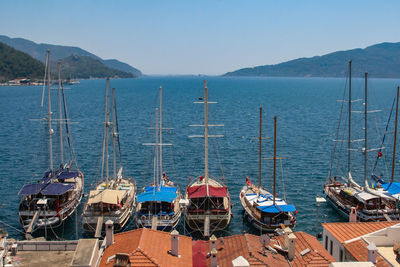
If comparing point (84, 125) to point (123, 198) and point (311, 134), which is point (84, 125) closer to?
point (311, 134)

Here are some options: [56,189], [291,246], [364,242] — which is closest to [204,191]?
[56,189]

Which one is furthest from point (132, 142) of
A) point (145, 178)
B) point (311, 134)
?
point (311, 134)

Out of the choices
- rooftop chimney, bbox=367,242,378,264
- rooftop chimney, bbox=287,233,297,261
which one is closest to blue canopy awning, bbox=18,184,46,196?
rooftop chimney, bbox=287,233,297,261

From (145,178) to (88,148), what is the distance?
23620 mm

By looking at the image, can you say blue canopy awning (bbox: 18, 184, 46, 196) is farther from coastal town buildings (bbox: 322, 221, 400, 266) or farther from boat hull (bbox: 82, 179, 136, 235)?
coastal town buildings (bbox: 322, 221, 400, 266)

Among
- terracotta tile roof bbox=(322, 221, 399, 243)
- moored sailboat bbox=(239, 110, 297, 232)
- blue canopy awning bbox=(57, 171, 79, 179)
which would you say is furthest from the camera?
blue canopy awning bbox=(57, 171, 79, 179)

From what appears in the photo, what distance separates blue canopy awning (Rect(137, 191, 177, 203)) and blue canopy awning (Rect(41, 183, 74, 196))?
8.34m

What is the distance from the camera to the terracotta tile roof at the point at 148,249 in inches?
873

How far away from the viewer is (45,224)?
41.3 meters

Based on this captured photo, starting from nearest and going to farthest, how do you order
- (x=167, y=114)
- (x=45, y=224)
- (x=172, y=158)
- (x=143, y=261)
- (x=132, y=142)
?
(x=143, y=261), (x=45, y=224), (x=172, y=158), (x=132, y=142), (x=167, y=114)

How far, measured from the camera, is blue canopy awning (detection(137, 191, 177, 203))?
4144 centimetres

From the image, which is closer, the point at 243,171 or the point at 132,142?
the point at 243,171

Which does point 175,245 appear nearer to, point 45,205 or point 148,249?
point 148,249

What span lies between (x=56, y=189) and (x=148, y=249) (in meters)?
24.0
